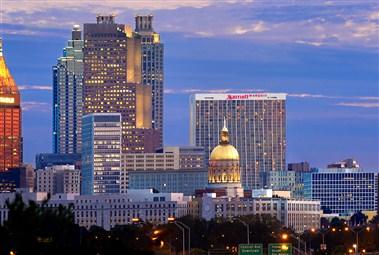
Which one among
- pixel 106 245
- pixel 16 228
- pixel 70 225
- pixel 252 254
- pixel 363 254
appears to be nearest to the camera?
pixel 16 228

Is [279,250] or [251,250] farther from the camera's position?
[279,250]

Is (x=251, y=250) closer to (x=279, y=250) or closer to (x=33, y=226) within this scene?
(x=279, y=250)

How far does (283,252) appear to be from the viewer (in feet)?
556

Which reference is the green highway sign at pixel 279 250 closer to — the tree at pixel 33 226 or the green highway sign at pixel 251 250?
the green highway sign at pixel 251 250

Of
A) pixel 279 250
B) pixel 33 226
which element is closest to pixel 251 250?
pixel 279 250

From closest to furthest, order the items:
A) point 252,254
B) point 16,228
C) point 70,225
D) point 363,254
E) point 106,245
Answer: point 16,228 < point 70,225 < point 106,245 < point 252,254 < point 363,254

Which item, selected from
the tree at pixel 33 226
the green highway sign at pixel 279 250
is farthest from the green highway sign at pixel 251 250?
the tree at pixel 33 226

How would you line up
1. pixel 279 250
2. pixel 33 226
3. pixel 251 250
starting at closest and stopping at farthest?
pixel 33 226
pixel 251 250
pixel 279 250

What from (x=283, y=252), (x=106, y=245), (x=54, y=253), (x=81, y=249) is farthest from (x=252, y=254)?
(x=54, y=253)

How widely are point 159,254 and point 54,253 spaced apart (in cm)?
6643

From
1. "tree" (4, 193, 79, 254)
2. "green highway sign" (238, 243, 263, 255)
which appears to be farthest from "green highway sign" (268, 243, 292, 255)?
"tree" (4, 193, 79, 254)

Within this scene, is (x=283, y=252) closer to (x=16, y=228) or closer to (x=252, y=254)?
(x=252, y=254)

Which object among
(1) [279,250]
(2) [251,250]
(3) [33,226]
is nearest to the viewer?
(3) [33,226]

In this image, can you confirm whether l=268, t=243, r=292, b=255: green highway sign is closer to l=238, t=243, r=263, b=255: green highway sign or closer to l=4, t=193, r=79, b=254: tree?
l=238, t=243, r=263, b=255: green highway sign
